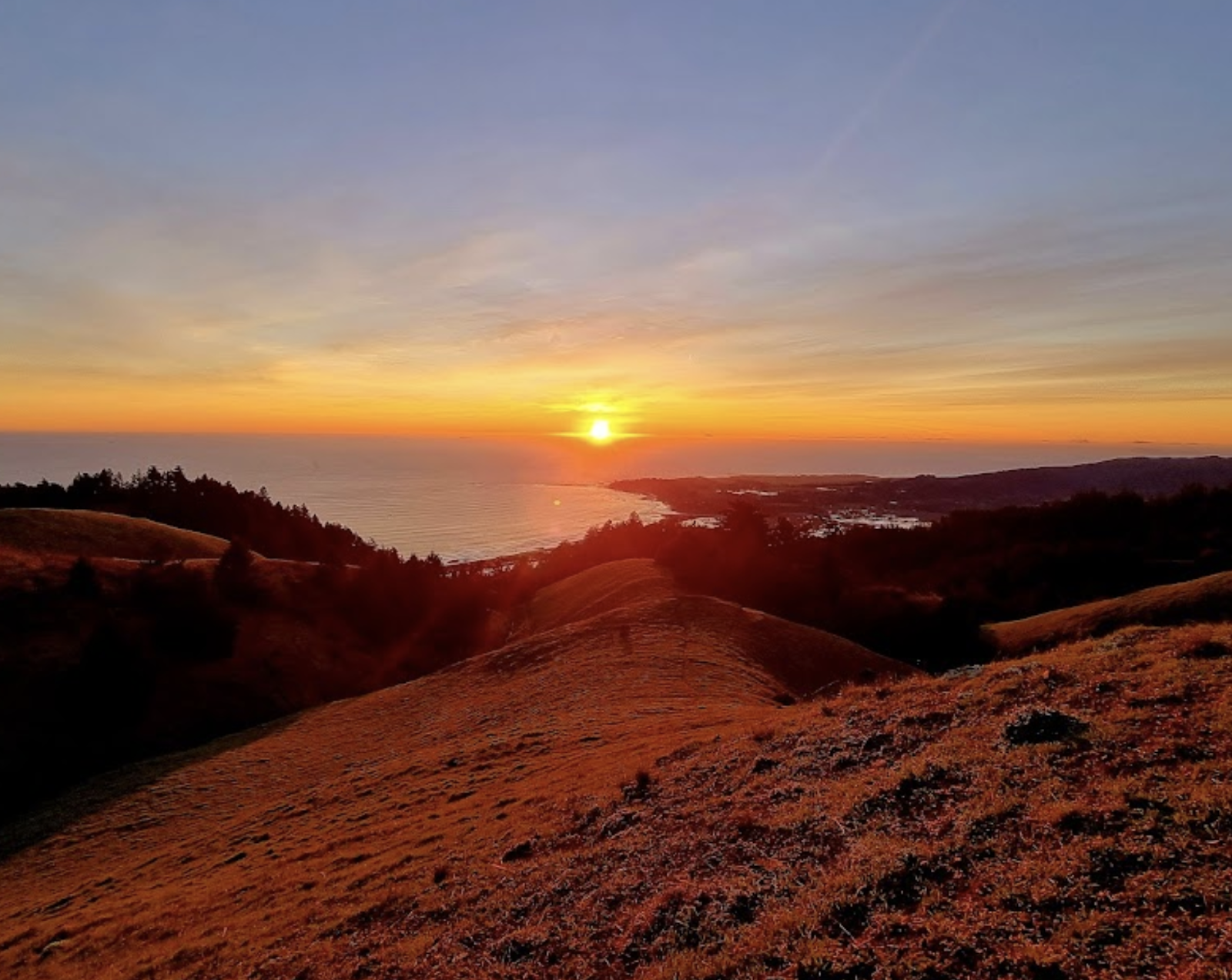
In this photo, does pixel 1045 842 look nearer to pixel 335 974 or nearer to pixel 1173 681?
pixel 1173 681

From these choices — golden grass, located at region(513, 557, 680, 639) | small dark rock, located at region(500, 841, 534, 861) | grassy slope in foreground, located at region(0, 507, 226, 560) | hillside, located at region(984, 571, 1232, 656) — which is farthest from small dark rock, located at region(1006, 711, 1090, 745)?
grassy slope in foreground, located at region(0, 507, 226, 560)

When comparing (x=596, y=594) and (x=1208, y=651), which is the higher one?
(x=1208, y=651)

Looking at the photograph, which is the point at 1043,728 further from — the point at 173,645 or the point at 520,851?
the point at 173,645

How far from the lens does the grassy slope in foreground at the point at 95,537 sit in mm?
57406

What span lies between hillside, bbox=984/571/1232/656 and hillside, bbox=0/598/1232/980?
2687cm

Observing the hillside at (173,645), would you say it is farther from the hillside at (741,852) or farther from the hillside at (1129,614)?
the hillside at (1129,614)

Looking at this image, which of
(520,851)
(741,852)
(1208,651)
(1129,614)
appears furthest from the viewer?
(1129,614)

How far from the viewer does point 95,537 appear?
62.3 metres

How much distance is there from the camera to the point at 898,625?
5056cm

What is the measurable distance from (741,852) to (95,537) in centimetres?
7676

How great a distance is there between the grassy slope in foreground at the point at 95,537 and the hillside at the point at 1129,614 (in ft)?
246

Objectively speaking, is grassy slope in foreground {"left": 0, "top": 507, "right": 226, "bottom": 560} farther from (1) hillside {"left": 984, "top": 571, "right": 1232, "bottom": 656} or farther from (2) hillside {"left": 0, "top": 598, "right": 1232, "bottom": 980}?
(1) hillside {"left": 984, "top": 571, "right": 1232, "bottom": 656}

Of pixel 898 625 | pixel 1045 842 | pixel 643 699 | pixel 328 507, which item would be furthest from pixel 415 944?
pixel 328 507

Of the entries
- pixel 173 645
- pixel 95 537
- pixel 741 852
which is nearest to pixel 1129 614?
pixel 741 852
